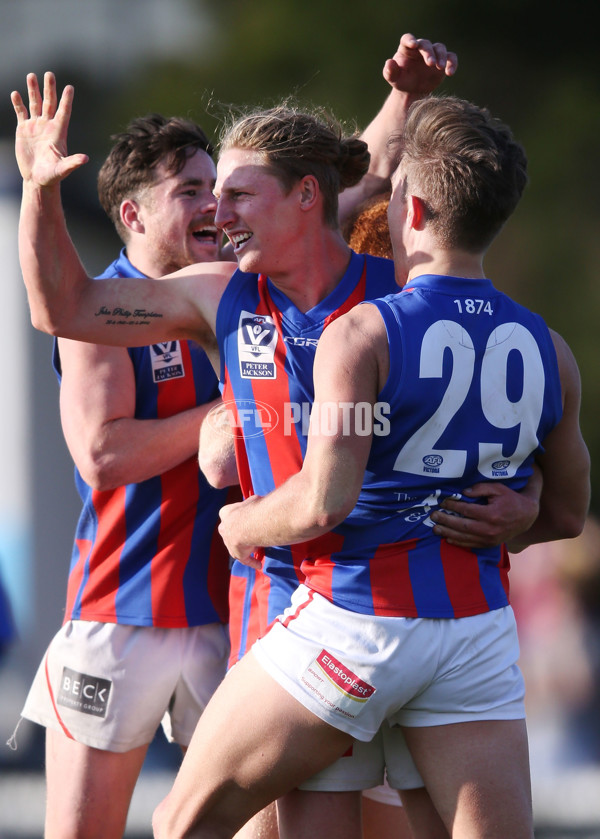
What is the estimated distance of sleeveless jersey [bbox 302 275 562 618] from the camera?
87.4 inches

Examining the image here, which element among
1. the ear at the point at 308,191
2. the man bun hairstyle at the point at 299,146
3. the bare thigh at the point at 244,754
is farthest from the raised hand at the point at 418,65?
the bare thigh at the point at 244,754

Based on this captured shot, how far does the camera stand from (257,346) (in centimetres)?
266

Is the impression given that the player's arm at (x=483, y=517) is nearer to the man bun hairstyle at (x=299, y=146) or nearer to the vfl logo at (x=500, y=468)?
the vfl logo at (x=500, y=468)

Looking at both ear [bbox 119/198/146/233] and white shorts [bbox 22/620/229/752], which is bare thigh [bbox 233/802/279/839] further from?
ear [bbox 119/198/146/233]

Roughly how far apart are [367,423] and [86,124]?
33.2 feet

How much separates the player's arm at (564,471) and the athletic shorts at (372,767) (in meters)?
0.63

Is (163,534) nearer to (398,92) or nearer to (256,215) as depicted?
→ (256,215)

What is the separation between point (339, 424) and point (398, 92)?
5.53 ft

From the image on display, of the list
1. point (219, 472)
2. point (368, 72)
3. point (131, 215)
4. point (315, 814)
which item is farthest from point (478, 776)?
point (368, 72)

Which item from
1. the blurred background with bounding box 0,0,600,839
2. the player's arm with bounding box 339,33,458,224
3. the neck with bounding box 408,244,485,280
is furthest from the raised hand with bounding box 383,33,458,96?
the blurred background with bounding box 0,0,600,839

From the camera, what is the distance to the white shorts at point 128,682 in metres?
3.20

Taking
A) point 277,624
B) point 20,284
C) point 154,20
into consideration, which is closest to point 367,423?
point 277,624

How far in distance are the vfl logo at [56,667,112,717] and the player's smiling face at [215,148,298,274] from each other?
1.35 metres

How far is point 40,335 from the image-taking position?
701 cm
